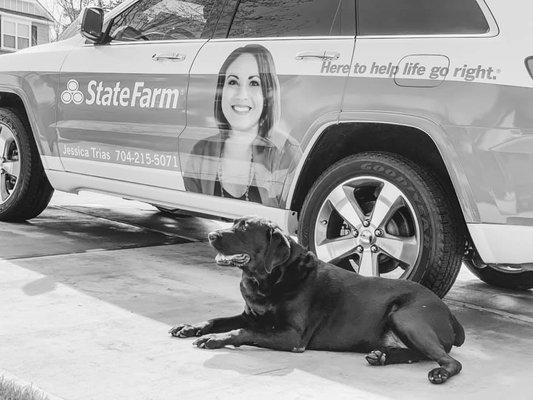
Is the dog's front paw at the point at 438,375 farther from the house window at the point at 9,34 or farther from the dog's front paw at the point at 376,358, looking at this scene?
the house window at the point at 9,34

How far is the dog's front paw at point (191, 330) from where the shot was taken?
3596 millimetres

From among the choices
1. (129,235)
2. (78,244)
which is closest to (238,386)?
(78,244)

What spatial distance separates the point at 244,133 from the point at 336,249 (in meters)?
0.88

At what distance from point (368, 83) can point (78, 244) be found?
8.59ft

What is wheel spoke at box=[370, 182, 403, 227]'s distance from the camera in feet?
13.2

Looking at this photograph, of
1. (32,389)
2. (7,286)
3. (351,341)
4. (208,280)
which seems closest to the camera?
(32,389)

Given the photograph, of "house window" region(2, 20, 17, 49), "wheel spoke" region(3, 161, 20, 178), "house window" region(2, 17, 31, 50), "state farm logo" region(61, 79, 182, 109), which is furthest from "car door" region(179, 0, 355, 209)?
"house window" region(2, 20, 17, 49)

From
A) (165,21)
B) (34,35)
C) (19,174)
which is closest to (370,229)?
(165,21)

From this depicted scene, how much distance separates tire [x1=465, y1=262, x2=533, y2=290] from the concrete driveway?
0.30 feet

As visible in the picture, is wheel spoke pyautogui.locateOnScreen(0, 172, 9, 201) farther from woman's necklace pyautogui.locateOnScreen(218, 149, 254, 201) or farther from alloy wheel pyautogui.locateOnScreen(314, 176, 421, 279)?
alloy wheel pyautogui.locateOnScreen(314, 176, 421, 279)

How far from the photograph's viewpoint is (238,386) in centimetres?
301

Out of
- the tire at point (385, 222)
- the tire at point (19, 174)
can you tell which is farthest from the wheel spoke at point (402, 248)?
the tire at point (19, 174)

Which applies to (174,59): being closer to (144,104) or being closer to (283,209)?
(144,104)

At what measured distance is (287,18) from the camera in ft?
15.0
